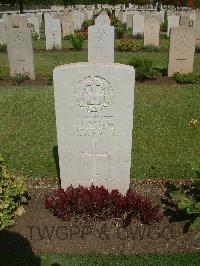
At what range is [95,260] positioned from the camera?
431cm

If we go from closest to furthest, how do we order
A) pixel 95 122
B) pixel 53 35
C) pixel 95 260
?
1. pixel 95 260
2. pixel 95 122
3. pixel 53 35

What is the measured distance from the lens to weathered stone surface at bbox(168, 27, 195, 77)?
12.0 metres

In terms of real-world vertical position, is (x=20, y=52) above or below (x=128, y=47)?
above

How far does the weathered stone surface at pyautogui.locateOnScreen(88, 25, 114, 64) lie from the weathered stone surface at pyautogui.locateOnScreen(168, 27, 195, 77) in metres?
1.97

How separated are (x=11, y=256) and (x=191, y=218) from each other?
2292 mm

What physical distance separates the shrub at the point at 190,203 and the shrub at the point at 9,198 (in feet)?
6.49

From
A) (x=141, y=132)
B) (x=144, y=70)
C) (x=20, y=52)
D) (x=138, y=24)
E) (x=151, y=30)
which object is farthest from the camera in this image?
(x=138, y=24)

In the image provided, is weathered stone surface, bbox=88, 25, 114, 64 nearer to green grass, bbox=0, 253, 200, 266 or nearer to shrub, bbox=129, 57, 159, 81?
shrub, bbox=129, 57, 159, 81

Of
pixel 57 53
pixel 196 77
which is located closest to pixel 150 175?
pixel 196 77

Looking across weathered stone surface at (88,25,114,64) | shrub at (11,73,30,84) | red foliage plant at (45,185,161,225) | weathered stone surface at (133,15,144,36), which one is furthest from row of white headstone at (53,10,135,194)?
weathered stone surface at (133,15,144,36)

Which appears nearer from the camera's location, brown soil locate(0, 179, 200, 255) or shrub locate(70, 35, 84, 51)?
brown soil locate(0, 179, 200, 255)

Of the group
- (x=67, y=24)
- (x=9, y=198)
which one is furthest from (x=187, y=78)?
(x=67, y=24)

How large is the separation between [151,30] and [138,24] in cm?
393

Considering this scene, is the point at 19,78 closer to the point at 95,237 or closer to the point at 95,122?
the point at 95,122
